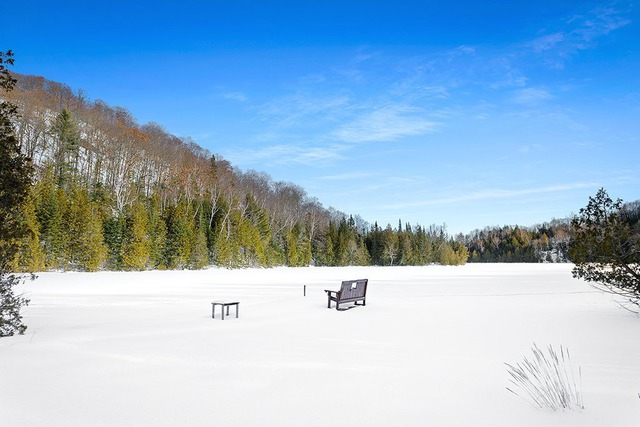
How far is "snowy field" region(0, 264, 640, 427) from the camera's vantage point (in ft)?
14.9

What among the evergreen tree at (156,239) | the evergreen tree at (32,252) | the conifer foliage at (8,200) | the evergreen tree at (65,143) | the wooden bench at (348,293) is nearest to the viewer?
the conifer foliage at (8,200)

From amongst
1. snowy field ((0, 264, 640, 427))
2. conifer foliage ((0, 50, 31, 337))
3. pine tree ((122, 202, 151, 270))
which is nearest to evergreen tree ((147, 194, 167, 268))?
pine tree ((122, 202, 151, 270))

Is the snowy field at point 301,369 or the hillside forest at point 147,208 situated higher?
the hillside forest at point 147,208

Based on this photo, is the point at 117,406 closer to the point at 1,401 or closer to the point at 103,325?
the point at 1,401

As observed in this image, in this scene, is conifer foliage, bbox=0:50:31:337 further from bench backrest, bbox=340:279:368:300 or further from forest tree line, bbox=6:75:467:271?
forest tree line, bbox=6:75:467:271

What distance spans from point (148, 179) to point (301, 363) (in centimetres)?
6258

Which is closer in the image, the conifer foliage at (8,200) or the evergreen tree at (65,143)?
the conifer foliage at (8,200)

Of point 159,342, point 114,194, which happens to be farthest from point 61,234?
point 159,342

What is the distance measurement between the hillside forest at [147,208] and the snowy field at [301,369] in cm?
815

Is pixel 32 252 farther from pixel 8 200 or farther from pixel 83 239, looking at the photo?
pixel 8 200

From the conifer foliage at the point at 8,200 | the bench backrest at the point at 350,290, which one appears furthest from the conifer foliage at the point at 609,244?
the conifer foliage at the point at 8,200

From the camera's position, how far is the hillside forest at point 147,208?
110 ft

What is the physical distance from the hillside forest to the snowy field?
8146 millimetres

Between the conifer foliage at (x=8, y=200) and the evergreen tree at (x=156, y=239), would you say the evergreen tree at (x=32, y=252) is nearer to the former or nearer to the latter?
the evergreen tree at (x=156, y=239)
